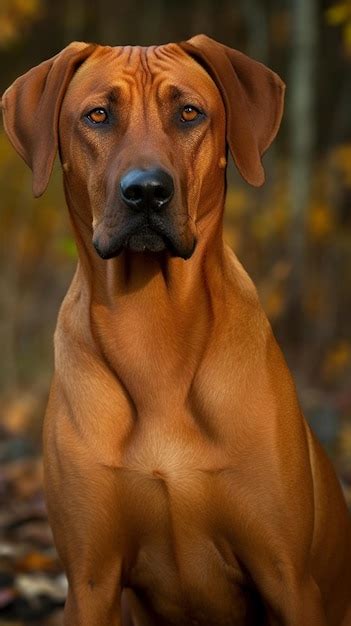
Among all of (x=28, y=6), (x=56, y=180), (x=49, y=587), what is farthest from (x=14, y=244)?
(x=49, y=587)

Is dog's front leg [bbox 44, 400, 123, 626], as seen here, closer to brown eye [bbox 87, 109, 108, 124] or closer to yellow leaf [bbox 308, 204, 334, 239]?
brown eye [bbox 87, 109, 108, 124]

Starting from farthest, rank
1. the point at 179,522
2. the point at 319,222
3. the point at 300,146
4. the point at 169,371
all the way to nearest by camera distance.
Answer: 1. the point at 319,222
2. the point at 300,146
3. the point at 169,371
4. the point at 179,522

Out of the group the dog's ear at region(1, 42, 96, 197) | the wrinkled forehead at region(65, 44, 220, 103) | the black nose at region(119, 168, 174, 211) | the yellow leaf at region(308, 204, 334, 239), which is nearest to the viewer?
the black nose at region(119, 168, 174, 211)

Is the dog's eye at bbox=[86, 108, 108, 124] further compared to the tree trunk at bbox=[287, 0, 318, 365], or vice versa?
the tree trunk at bbox=[287, 0, 318, 365]

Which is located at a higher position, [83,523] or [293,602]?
[83,523]

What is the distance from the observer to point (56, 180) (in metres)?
12.0

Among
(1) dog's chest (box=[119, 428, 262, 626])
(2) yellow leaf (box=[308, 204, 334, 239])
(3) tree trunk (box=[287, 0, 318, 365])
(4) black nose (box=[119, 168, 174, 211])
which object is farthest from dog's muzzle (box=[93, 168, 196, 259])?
(2) yellow leaf (box=[308, 204, 334, 239])

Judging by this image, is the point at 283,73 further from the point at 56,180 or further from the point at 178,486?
the point at 178,486

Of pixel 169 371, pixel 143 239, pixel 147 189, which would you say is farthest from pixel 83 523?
pixel 147 189

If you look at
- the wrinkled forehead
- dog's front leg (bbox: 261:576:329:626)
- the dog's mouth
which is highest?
the wrinkled forehead

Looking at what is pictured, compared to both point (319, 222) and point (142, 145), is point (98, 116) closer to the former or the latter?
point (142, 145)

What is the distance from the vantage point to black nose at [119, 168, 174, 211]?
11.1 ft

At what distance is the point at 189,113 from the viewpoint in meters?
3.62

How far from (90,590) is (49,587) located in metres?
1.17
